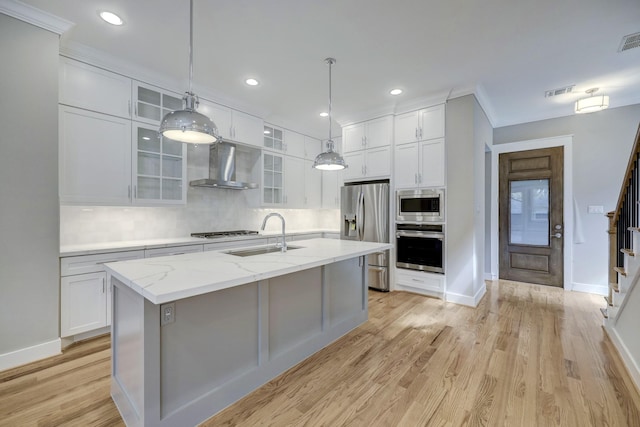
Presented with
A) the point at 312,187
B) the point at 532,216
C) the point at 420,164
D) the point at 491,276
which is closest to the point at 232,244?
the point at 312,187

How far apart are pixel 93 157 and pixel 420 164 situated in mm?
3866

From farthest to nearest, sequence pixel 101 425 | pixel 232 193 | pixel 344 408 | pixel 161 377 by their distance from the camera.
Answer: pixel 232 193 → pixel 344 408 → pixel 101 425 → pixel 161 377

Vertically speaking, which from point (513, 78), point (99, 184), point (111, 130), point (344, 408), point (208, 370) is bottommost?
point (344, 408)

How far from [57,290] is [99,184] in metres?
1.03

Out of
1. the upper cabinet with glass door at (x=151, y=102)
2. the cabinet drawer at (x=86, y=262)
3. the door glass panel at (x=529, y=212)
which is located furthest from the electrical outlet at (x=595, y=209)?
the cabinet drawer at (x=86, y=262)

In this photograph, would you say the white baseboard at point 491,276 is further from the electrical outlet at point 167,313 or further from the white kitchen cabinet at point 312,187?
the electrical outlet at point 167,313

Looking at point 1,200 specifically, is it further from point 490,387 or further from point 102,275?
point 490,387

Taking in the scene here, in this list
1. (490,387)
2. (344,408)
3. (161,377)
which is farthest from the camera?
(490,387)

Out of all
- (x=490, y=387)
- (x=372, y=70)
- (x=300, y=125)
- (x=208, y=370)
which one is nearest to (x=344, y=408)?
Answer: (x=208, y=370)

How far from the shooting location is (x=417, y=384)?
199cm

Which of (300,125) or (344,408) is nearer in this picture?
(344,408)

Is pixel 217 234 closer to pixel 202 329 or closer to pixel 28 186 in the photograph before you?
pixel 28 186

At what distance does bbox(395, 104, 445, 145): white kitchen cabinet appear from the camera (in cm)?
377

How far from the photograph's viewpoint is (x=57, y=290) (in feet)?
7.79
